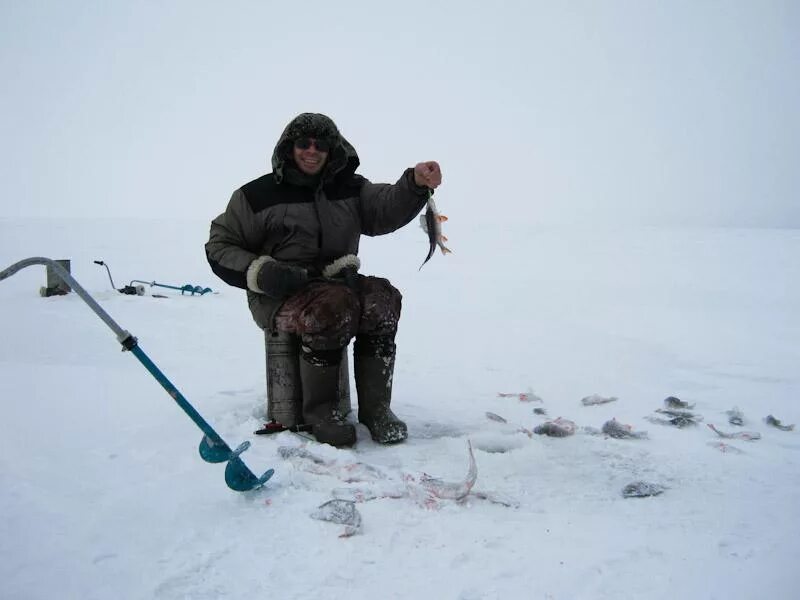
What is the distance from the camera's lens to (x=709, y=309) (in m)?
8.45

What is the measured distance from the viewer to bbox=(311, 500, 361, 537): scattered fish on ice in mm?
2049

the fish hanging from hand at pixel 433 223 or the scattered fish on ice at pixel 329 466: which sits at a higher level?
the fish hanging from hand at pixel 433 223

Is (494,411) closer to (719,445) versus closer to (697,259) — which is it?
(719,445)

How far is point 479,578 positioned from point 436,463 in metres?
0.94

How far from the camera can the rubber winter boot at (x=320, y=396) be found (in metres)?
3.00

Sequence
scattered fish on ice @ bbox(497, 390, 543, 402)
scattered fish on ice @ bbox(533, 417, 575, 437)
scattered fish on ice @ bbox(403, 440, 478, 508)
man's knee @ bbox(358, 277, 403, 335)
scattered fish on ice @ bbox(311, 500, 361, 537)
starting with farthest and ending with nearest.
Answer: scattered fish on ice @ bbox(497, 390, 543, 402)
scattered fish on ice @ bbox(533, 417, 575, 437)
man's knee @ bbox(358, 277, 403, 335)
scattered fish on ice @ bbox(403, 440, 478, 508)
scattered fish on ice @ bbox(311, 500, 361, 537)

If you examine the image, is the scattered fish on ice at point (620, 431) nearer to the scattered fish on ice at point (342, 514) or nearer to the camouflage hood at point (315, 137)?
the scattered fish on ice at point (342, 514)

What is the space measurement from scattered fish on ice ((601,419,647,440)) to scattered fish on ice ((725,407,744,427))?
2.36 ft

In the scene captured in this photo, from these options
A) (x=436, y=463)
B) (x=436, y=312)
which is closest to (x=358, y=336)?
(x=436, y=463)

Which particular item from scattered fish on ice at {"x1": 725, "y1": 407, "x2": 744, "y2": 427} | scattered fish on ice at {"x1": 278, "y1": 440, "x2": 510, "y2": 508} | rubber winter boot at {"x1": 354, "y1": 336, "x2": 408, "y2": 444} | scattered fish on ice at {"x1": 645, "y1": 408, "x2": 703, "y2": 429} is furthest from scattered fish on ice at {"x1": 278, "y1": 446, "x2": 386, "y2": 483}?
scattered fish on ice at {"x1": 725, "y1": 407, "x2": 744, "y2": 427}

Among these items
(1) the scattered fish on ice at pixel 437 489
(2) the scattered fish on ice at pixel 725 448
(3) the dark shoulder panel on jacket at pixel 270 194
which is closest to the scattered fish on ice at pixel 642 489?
(1) the scattered fish on ice at pixel 437 489

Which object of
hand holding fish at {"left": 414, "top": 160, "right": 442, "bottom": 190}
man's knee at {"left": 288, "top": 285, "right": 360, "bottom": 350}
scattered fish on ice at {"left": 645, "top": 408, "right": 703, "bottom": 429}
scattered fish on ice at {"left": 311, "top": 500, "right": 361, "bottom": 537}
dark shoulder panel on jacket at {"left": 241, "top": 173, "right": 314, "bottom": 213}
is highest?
hand holding fish at {"left": 414, "top": 160, "right": 442, "bottom": 190}

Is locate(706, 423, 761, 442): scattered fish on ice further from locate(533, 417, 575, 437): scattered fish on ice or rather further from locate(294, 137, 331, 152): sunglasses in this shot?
locate(294, 137, 331, 152): sunglasses

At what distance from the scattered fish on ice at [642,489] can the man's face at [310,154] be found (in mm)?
2209
